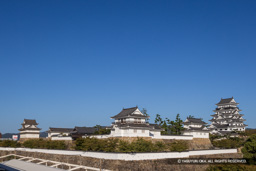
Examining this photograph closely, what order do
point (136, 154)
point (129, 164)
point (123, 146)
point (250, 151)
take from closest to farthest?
point (129, 164) → point (136, 154) → point (123, 146) → point (250, 151)

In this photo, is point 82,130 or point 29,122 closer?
point 82,130

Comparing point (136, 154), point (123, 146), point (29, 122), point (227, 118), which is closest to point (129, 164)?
point (136, 154)

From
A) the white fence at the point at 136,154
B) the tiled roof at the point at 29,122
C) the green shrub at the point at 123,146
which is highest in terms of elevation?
the tiled roof at the point at 29,122

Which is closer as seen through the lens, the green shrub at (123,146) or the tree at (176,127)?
the green shrub at (123,146)

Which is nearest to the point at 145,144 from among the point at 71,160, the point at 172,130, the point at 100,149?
the point at 100,149

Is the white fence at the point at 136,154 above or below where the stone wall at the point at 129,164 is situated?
above

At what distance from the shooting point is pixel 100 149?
33.6m

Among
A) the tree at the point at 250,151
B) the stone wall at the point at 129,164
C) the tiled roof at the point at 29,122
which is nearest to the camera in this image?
the stone wall at the point at 129,164

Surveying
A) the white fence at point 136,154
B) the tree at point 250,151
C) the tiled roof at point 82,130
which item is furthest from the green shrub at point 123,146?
the tiled roof at point 82,130

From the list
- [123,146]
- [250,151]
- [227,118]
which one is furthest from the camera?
[227,118]

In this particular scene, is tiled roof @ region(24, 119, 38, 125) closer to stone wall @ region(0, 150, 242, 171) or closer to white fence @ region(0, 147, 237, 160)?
white fence @ region(0, 147, 237, 160)

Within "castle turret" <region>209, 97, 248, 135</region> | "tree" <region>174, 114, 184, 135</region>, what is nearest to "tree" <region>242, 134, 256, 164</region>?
Answer: "tree" <region>174, 114, 184, 135</region>

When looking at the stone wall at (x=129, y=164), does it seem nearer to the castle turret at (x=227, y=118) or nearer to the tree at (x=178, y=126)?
the tree at (x=178, y=126)

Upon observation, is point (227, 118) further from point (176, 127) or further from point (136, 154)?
point (136, 154)
